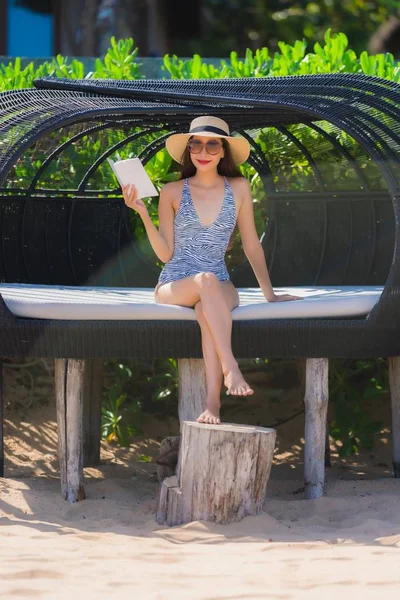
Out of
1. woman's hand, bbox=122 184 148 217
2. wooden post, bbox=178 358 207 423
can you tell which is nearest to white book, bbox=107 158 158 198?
woman's hand, bbox=122 184 148 217

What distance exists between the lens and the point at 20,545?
4.09 metres

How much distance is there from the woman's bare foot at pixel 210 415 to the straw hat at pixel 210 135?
1.22 m

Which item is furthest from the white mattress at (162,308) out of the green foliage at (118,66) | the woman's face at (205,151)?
the green foliage at (118,66)

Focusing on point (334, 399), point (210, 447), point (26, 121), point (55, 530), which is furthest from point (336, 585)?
point (334, 399)

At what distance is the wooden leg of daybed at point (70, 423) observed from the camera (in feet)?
16.5

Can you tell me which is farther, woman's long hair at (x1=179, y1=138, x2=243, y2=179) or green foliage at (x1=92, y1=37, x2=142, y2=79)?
green foliage at (x1=92, y1=37, x2=142, y2=79)

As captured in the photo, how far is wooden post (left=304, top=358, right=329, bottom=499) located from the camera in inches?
200

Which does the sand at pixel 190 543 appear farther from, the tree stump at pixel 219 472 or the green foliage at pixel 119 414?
the green foliage at pixel 119 414

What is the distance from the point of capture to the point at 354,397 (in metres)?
6.59

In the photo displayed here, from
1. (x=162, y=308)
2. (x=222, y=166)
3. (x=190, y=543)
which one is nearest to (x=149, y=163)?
(x=222, y=166)

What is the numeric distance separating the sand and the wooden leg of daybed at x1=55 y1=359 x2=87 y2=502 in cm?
8

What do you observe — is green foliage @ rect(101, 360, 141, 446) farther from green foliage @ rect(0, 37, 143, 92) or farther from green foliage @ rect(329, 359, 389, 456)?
green foliage @ rect(0, 37, 143, 92)

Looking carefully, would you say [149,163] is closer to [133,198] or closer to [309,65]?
Result: [309,65]

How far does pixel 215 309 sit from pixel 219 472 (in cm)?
71
